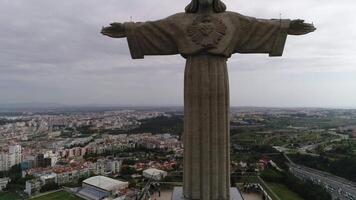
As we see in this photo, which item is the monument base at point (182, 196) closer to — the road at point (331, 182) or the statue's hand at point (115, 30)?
the statue's hand at point (115, 30)

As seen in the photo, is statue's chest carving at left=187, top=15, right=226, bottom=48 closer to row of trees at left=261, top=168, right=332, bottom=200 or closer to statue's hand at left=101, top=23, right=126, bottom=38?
statue's hand at left=101, top=23, right=126, bottom=38

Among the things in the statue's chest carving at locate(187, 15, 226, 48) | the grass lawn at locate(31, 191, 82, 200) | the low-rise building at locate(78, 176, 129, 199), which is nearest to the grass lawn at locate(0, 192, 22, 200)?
the grass lawn at locate(31, 191, 82, 200)

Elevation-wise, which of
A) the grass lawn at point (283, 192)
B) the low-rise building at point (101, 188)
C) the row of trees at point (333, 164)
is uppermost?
the grass lawn at point (283, 192)

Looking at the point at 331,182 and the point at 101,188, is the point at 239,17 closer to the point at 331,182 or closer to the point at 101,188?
the point at 101,188

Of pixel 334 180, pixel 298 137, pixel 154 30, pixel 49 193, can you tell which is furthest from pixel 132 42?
pixel 298 137

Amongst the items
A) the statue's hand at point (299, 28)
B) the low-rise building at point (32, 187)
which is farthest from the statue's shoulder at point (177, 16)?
the low-rise building at point (32, 187)

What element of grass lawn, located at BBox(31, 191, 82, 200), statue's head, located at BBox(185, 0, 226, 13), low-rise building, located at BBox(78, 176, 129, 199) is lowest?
grass lawn, located at BBox(31, 191, 82, 200)
